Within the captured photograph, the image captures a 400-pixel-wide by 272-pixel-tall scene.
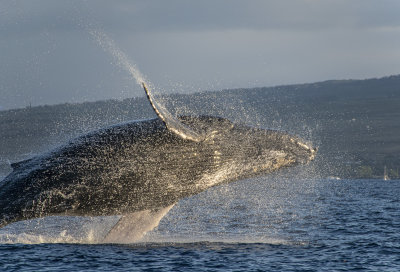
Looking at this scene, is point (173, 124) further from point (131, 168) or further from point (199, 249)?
point (199, 249)

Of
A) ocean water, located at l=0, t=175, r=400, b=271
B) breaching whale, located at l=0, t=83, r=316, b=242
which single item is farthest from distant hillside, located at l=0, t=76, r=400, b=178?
breaching whale, located at l=0, t=83, r=316, b=242

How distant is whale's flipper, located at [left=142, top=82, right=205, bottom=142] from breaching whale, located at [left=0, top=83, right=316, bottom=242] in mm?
14

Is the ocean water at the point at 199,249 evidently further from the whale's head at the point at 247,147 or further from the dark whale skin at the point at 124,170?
the whale's head at the point at 247,147

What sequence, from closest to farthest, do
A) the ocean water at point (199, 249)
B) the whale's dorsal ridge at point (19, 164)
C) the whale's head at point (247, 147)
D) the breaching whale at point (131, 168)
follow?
the breaching whale at point (131, 168) < the whale's dorsal ridge at point (19, 164) < the whale's head at point (247, 147) < the ocean water at point (199, 249)

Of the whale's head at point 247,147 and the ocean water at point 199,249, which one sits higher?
the whale's head at point 247,147

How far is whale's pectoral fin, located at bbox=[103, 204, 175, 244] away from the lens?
12.9 m

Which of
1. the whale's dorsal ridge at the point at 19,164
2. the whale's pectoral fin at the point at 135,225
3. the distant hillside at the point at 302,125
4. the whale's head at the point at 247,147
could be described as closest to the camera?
the whale's dorsal ridge at the point at 19,164

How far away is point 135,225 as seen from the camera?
1327cm

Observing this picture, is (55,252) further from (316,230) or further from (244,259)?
(316,230)

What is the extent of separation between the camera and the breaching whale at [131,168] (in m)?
11.2

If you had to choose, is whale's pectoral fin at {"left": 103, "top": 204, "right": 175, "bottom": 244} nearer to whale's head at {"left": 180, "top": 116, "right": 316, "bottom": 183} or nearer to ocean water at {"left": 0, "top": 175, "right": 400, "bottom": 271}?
ocean water at {"left": 0, "top": 175, "right": 400, "bottom": 271}

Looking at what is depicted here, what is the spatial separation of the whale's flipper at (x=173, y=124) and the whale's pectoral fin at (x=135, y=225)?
185 centimetres

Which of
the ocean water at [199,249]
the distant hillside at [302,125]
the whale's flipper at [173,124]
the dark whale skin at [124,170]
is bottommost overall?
the ocean water at [199,249]

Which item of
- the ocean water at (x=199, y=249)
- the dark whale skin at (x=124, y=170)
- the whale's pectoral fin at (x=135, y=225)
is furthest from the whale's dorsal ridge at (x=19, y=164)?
the whale's pectoral fin at (x=135, y=225)
